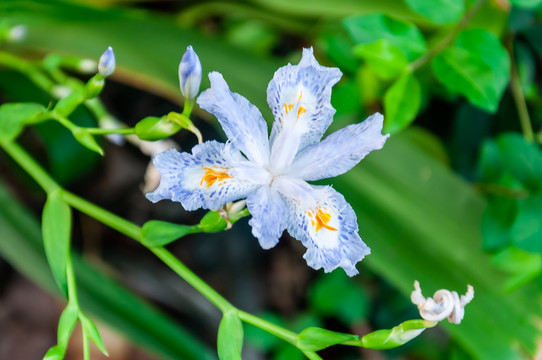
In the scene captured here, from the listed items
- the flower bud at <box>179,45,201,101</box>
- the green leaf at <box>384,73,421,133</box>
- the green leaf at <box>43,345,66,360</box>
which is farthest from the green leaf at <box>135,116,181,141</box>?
the green leaf at <box>384,73,421,133</box>

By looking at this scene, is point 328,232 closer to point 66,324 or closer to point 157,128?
point 157,128

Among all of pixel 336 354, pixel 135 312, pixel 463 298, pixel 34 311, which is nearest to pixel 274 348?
pixel 336 354

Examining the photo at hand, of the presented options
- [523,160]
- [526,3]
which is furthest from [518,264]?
[526,3]

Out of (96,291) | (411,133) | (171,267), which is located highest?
(171,267)

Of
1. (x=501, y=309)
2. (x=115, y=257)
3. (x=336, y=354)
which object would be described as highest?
(x=501, y=309)

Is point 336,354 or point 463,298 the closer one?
point 463,298

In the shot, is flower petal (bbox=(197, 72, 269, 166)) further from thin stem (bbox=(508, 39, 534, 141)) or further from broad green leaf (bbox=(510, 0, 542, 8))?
thin stem (bbox=(508, 39, 534, 141))

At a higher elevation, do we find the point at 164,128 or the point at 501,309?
the point at 164,128

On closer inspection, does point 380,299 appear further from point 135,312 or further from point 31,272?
point 31,272
